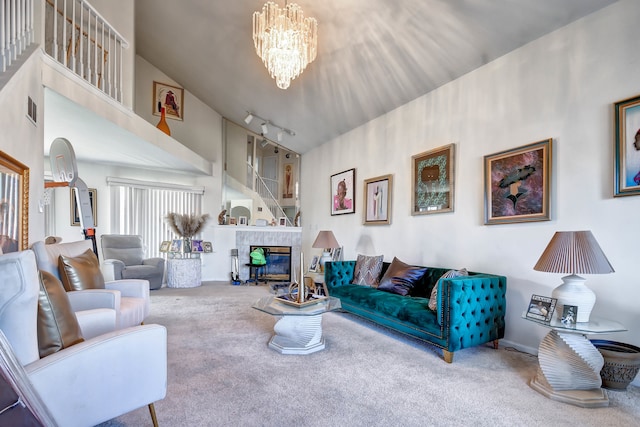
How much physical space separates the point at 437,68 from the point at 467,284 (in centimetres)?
233

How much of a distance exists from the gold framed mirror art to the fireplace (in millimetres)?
4891

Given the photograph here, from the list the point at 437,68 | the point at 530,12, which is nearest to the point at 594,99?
the point at 530,12

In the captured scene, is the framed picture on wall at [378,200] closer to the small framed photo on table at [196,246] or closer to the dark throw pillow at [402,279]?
the dark throw pillow at [402,279]

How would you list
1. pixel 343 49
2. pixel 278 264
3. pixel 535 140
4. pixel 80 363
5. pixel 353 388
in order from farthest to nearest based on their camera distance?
pixel 278 264 → pixel 343 49 → pixel 535 140 → pixel 353 388 → pixel 80 363

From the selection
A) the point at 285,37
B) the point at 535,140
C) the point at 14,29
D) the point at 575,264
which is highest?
the point at 285,37

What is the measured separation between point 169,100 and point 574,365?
7.59m

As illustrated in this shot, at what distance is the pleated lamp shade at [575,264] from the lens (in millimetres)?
2100

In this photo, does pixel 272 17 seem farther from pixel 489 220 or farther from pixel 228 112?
pixel 228 112

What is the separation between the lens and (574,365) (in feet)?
6.99

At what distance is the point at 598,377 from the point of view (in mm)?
2123

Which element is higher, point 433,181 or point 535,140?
point 535,140

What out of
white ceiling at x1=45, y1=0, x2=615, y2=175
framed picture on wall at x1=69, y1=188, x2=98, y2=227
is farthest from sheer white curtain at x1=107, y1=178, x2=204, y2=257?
white ceiling at x1=45, y1=0, x2=615, y2=175

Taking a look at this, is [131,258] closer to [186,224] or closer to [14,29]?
[186,224]

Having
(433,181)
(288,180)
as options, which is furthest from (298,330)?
(288,180)
